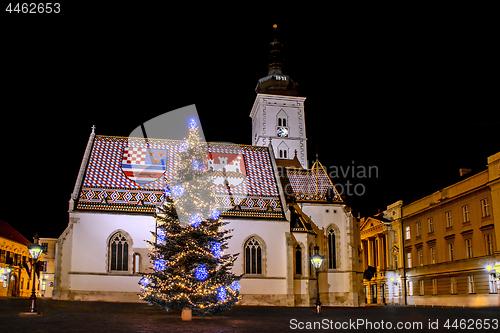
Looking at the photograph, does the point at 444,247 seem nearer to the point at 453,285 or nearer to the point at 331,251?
the point at 453,285

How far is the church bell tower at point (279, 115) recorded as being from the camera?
5528cm

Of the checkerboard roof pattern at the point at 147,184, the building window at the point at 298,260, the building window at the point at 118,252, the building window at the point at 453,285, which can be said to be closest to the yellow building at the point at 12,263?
the checkerboard roof pattern at the point at 147,184

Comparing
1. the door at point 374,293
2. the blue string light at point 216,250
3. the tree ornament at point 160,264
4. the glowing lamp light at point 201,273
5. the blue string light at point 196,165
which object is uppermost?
the blue string light at point 196,165

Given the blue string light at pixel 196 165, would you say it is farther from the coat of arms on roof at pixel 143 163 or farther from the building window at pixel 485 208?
the building window at pixel 485 208

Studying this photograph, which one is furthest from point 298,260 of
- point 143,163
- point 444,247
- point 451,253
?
point 444,247

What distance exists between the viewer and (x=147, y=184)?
107ft

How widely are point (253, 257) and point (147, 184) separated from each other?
8553mm

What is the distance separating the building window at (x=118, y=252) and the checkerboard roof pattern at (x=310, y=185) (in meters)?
12.9

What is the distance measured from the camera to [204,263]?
19172 millimetres

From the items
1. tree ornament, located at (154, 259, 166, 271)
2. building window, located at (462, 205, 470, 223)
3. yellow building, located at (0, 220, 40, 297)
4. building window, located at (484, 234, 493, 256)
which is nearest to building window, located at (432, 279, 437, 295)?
building window, located at (462, 205, 470, 223)

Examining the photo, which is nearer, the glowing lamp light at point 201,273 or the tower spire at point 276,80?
the glowing lamp light at point 201,273

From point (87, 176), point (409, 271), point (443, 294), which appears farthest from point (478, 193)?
point (87, 176)

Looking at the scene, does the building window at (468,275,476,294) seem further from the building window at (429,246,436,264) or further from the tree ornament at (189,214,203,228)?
the tree ornament at (189,214,203,228)

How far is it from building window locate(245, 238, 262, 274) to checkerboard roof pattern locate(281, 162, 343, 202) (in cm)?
614
